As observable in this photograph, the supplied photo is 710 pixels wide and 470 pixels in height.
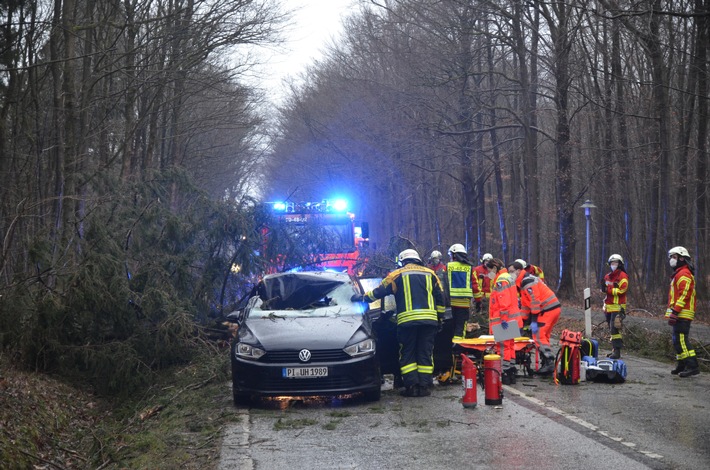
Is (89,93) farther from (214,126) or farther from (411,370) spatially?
(411,370)

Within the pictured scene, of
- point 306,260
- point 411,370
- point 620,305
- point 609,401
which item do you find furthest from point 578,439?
point 306,260

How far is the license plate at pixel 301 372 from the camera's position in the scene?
10086 millimetres

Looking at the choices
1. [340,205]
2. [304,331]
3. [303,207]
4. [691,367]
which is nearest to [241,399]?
[304,331]

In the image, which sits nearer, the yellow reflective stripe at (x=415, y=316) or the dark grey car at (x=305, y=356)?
the dark grey car at (x=305, y=356)

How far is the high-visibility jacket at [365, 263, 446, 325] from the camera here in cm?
1104

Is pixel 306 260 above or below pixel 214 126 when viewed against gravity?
below

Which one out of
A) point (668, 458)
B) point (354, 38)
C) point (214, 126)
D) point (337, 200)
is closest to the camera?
point (668, 458)

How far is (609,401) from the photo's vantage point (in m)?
10.5

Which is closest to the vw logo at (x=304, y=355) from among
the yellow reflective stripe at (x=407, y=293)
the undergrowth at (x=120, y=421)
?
the undergrowth at (x=120, y=421)

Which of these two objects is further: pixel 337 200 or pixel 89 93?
pixel 337 200

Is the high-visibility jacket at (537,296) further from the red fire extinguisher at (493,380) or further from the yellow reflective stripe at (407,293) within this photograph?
the red fire extinguisher at (493,380)

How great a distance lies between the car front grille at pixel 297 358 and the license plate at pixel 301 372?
0.09m

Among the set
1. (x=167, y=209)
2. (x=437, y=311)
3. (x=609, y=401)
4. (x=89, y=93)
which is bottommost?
(x=609, y=401)

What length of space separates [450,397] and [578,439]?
2.98 meters
